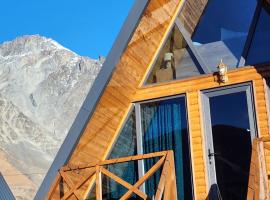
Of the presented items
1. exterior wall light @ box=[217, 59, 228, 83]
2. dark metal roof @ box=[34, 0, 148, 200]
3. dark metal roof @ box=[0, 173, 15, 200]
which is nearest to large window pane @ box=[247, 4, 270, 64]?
exterior wall light @ box=[217, 59, 228, 83]

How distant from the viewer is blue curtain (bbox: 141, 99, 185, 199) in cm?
724

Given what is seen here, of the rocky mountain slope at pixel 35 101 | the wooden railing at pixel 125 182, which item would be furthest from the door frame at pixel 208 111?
the rocky mountain slope at pixel 35 101

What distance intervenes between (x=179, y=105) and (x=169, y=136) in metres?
0.49

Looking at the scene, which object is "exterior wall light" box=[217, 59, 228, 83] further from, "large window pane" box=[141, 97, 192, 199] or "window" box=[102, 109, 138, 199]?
"window" box=[102, 109, 138, 199]

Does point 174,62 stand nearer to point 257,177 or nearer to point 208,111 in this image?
point 208,111

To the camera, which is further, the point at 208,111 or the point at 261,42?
the point at 261,42

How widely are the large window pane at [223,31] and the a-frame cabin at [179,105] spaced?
2cm

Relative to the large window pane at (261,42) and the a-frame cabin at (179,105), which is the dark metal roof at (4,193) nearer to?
the a-frame cabin at (179,105)

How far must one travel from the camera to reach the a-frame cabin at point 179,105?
681 centimetres

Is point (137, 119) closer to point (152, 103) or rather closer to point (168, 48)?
point (152, 103)

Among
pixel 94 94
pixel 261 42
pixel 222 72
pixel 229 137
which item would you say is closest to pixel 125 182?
pixel 94 94

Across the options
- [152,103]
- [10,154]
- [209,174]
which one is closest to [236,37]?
[152,103]

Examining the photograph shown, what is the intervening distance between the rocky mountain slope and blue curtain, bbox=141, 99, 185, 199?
136 ft

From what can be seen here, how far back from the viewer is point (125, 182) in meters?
5.99
